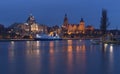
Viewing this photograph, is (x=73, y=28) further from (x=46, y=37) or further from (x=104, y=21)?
(x=104, y=21)

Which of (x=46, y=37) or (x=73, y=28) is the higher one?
(x=73, y=28)

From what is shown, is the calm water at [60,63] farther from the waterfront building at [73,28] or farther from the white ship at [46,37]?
the waterfront building at [73,28]

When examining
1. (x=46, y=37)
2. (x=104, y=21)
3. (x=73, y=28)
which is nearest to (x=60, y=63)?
(x=104, y=21)

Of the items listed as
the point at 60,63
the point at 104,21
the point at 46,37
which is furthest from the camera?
the point at 46,37

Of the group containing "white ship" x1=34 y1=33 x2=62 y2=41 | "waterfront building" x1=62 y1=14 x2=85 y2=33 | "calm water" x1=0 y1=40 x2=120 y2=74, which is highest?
"waterfront building" x1=62 y1=14 x2=85 y2=33

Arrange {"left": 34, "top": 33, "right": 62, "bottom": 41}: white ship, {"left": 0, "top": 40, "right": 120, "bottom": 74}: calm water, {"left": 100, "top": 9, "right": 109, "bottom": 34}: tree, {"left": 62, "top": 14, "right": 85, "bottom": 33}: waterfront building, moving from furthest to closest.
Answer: {"left": 62, "top": 14, "right": 85, "bottom": 33}: waterfront building < {"left": 34, "top": 33, "right": 62, "bottom": 41}: white ship < {"left": 100, "top": 9, "right": 109, "bottom": 34}: tree < {"left": 0, "top": 40, "right": 120, "bottom": 74}: calm water

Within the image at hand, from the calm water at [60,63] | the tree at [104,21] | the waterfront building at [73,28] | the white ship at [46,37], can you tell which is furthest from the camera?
the waterfront building at [73,28]

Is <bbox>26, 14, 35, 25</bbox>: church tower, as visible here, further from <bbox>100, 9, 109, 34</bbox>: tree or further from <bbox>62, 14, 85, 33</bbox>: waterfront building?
<bbox>100, 9, 109, 34</bbox>: tree

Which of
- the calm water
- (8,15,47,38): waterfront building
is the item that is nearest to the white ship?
(8,15,47,38): waterfront building

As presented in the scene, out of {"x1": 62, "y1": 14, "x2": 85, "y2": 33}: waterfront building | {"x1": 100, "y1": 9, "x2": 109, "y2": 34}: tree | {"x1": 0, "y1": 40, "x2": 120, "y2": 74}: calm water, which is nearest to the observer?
{"x1": 0, "y1": 40, "x2": 120, "y2": 74}: calm water

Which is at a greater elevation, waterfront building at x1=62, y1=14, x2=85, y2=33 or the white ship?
waterfront building at x1=62, y1=14, x2=85, y2=33

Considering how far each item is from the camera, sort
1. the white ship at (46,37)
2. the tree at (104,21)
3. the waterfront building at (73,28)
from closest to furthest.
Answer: the tree at (104,21) < the white ship at (46,37) < the waterfront building at (73,28)

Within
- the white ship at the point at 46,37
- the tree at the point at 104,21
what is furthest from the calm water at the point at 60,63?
the white ship at the point at 46,37

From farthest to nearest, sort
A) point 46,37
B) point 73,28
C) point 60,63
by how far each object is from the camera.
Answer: point 73,28
point 46,37
point 60,63
